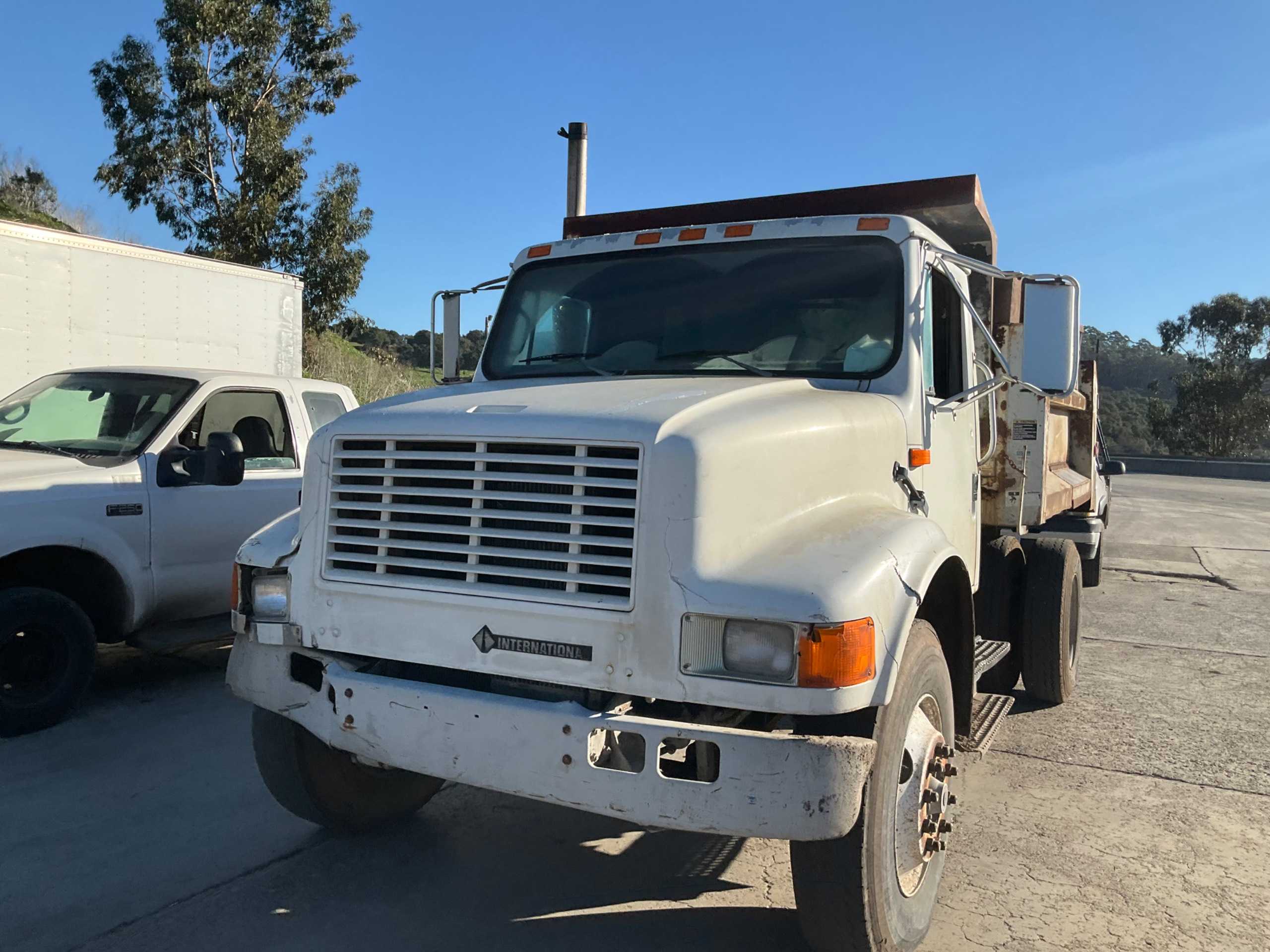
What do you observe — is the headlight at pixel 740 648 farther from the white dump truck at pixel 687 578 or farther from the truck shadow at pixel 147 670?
the truck shadow at pixel 147 670

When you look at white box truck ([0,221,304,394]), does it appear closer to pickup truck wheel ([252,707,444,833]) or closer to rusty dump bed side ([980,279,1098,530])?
pickup truck wheel ([252,707,444,833])

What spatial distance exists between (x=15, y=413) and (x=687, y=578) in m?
5.44

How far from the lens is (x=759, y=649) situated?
2.61 metres

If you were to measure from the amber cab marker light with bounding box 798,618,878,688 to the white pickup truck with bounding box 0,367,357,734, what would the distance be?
2.94m

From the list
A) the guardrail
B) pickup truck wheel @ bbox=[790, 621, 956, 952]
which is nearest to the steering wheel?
pickup truck wheel @ bbox=[790, 621, 956, 952]

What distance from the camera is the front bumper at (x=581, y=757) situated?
8.39ft

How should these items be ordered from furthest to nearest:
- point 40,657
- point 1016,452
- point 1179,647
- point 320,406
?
1. point 1179,647
2. point 320,406
3. point 1016,452
4. point 40,657

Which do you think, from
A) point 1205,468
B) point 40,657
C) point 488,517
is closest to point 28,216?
point 40,657

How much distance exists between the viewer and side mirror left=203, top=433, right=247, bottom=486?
17.2 ft

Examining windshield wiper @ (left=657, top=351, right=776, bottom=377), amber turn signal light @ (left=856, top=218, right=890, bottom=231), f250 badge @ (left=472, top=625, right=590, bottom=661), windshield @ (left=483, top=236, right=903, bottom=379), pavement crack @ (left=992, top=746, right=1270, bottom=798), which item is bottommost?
pavement crack @ (left=992, top=746, right=1270, bottom=798)

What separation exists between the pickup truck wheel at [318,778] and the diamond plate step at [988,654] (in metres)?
2.51

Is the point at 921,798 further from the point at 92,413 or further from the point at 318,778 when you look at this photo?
the point at 92,413

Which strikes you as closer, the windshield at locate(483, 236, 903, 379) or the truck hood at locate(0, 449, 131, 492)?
the windshield at locate(483, 236, 903, 379)

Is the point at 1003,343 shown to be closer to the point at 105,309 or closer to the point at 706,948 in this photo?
the point at 706,948
